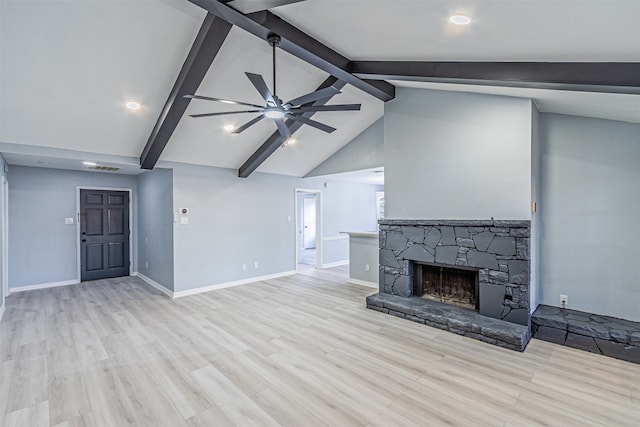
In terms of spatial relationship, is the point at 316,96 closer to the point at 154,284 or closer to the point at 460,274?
the point at 460,274

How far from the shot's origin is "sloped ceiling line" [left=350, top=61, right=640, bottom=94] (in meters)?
2.43

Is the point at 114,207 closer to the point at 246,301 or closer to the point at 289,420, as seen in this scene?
the point at 246,301

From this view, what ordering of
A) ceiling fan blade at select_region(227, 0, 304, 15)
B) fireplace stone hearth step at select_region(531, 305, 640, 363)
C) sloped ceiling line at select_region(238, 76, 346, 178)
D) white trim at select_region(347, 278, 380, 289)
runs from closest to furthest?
ceiling fan blade at select_region(227, 0, 304, 15)
fireplace stone hearth step at select_region(531, 305, 640, 363)
sloped ceiling line at select_region(238, 76, 346, 178)
white trim at select_region(347, 278, 380, 289)

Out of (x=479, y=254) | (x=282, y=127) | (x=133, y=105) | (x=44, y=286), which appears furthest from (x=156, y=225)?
(x=479, y=254)

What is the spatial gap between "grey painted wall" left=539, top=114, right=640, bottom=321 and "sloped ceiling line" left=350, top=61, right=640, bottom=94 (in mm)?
1370

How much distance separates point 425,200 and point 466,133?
1059 mm

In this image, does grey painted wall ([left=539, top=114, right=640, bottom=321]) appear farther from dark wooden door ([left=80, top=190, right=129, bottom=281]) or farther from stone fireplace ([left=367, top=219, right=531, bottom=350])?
dark wooden door ([left=80, top=190, right=129, bottom=281])

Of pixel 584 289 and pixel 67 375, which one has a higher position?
pixel 584 289

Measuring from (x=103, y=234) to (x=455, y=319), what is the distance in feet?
24.6

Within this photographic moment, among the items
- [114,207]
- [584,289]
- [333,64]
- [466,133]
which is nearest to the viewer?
[333,64]

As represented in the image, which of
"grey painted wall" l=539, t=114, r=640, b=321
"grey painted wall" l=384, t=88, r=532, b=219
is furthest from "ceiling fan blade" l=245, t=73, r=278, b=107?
"grey painted wall" l=539, t=114, r=640, b=321

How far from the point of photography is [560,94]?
317 centimetres

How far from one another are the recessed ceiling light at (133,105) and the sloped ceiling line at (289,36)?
1.93 m

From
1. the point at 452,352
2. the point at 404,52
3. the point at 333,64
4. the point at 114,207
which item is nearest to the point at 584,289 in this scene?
the point at 452,352
